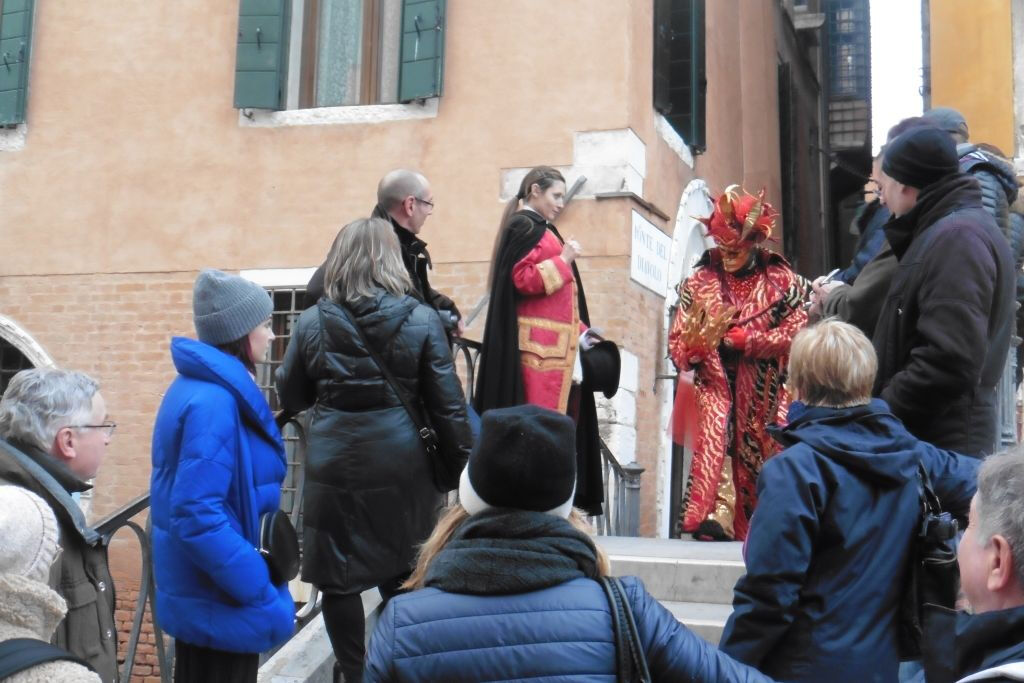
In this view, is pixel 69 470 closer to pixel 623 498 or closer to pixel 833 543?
pixel 833 543

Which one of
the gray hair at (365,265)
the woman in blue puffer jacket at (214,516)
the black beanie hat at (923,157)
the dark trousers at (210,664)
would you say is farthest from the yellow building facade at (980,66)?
the dark trousers at (210,664)

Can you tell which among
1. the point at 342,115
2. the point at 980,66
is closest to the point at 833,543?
the point at 342,115

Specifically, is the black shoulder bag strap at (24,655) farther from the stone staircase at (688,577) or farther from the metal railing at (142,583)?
the stone staircase at (688,577)

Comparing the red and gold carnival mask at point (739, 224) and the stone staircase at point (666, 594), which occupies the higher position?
the red and gold carnival mask at point (739, 224)

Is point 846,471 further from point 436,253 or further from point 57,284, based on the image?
point 57,284

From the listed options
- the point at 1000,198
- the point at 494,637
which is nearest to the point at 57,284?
the point at 1000,198

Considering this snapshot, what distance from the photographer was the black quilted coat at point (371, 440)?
402cm

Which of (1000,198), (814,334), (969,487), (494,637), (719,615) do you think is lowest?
(719,615)

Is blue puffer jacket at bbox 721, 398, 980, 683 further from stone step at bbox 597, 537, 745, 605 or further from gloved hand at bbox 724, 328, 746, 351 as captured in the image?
gloved hand at bbox 724, 328, 746, 351

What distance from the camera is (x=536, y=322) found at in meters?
5.70

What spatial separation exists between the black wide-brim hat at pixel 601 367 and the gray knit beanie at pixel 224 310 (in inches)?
89.1

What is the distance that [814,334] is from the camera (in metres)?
3.15

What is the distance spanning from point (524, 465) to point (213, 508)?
56.9 inches

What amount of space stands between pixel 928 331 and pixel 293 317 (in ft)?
23.7
